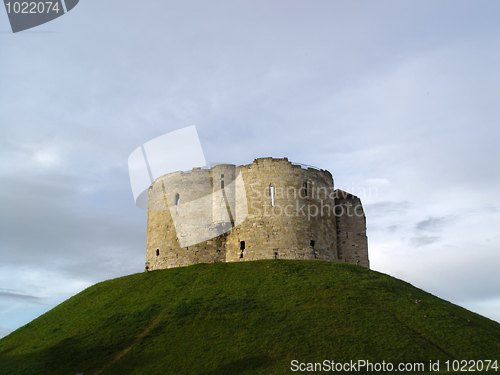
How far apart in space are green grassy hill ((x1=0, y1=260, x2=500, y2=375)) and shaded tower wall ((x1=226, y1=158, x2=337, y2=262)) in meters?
3.34

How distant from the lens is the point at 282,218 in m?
35.6

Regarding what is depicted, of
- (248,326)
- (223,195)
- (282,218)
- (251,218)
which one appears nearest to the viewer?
(248,326)

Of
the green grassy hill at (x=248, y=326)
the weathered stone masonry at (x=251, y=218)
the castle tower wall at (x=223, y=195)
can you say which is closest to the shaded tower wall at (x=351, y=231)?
the weathered stone masonry at (x=251, y=218)

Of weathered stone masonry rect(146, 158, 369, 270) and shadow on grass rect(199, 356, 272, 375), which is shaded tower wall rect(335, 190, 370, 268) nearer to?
weathered stone masonry rect(146, 158, 369, 270)

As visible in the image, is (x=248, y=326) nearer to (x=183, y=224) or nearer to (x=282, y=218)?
(x=282, y=218)

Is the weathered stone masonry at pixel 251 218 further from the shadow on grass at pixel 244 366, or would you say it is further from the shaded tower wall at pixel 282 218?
the shadow on grass at pixel 244 366

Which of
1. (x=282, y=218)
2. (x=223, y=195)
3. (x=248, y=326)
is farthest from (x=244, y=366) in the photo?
(x=223, y=195)

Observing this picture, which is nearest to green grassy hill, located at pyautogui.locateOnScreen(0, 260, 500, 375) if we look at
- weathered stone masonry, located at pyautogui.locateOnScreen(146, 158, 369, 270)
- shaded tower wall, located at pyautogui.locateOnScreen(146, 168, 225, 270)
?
weathered stone masonry, located at pyautogui.locateOnScreen(146, 158, 369, 270)

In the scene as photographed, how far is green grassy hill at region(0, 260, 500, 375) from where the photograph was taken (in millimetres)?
21391

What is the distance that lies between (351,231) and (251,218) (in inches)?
404

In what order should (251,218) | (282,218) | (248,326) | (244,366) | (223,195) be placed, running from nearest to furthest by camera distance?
(244,366) → (248,326) → (282,218) → (251,218) → (223,195)

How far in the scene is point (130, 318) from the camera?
86.2 ft

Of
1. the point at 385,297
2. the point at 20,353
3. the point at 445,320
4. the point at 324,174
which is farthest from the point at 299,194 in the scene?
the point at 20,353

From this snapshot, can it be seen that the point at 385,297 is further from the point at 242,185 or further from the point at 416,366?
the point at 242,185
